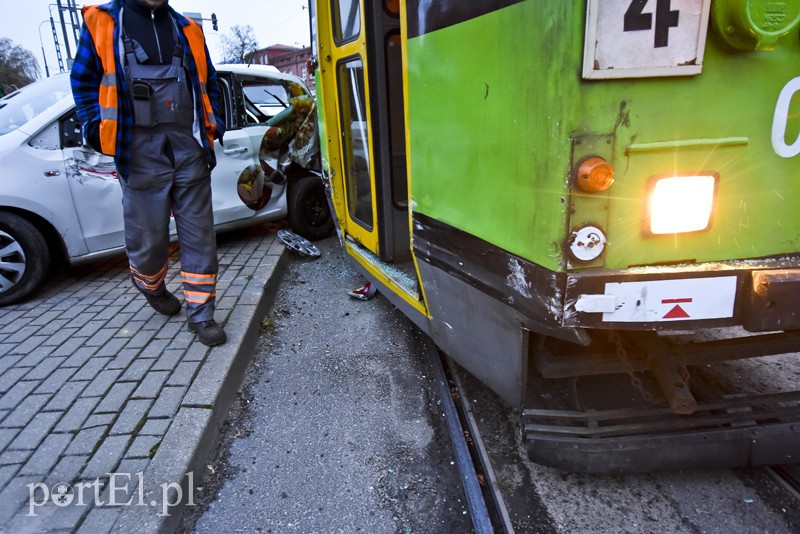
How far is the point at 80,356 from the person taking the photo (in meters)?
3.11

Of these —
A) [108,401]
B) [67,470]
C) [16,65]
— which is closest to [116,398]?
[108,401]

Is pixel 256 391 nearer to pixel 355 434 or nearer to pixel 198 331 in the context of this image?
pixel 198 331

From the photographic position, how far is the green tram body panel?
1.53 m

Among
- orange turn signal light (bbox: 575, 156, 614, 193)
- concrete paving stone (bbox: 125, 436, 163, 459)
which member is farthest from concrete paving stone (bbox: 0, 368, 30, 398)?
orange turn signal light (bbox: 575, 156, 614, 193)

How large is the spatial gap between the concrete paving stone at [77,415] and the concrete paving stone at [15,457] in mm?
163

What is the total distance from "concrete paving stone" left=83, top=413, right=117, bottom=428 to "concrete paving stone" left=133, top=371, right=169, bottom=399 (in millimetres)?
172

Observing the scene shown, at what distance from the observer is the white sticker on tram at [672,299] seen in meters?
1.66

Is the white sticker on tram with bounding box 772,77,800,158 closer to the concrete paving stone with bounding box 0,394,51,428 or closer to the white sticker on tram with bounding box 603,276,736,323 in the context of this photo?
the white sticker on tram with bounding box 603,276,736,323

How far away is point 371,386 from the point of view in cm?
313

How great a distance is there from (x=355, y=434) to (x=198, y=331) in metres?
1.31

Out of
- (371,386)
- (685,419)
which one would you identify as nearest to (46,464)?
(371,386)

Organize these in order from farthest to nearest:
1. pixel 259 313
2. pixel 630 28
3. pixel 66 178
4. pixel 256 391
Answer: pixel 66 178 → pixel 259 313 → pixel 256 391 → pixel 630 28

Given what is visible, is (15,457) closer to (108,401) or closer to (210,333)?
(108,401)

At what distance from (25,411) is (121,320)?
1126 millimetres
